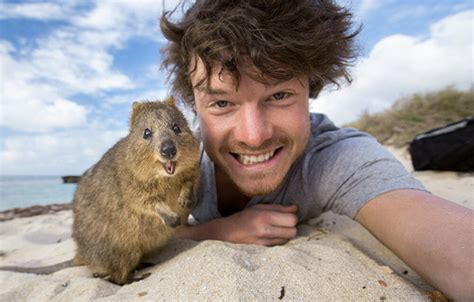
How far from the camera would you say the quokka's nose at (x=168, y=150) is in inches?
104

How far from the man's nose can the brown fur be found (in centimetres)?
45

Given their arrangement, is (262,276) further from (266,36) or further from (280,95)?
(266,36)

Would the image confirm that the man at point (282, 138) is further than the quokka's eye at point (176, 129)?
No

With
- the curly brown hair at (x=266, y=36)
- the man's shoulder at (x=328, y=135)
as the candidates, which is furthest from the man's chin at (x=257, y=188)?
the curly brown hair at (x=266, y=36)

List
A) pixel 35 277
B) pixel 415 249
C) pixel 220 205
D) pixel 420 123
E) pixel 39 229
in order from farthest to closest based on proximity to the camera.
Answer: pixel 420 123 → pixel 39 229 → pixel 220 205 → pixel 35 277 → pixel 415 249

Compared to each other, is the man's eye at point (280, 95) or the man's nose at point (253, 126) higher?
the man's eye at point (280, 95)

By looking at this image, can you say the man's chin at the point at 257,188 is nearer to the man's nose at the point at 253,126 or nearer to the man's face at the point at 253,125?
the man's face at the point at 253,125

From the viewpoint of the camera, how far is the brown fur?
2.85 m

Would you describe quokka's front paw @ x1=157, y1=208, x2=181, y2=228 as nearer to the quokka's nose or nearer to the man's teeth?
the quokka's nose

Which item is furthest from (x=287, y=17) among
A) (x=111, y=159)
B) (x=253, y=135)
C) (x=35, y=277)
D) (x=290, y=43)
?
(x=35, y=277)

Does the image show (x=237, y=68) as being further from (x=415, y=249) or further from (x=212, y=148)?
(x=415, y=249)

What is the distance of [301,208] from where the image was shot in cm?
343

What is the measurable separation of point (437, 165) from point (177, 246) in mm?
4760

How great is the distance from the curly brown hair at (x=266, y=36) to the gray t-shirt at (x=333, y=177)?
685mm
